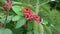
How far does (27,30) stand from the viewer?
1104 millimetres

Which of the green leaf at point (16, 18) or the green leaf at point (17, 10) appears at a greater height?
the green leaf at point (17, 10)

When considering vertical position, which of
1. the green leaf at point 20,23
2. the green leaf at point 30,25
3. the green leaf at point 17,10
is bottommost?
the green leaf at point 30,25

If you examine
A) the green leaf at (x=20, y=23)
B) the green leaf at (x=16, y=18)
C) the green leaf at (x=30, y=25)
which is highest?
the green leaf at (x=16, y=18)

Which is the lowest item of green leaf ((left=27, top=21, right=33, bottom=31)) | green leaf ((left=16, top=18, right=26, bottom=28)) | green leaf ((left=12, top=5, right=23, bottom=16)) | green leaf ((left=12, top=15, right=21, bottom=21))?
green leaf ((left=27, top=21, right=33, bottom=31))

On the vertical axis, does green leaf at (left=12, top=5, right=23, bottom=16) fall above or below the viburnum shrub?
above

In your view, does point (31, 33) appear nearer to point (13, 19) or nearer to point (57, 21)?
point (13, 19)

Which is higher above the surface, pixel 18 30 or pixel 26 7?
pixel 26 7

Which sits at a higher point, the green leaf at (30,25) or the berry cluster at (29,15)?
the berry cluster at (29,15)

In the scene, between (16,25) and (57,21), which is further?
(57,21)

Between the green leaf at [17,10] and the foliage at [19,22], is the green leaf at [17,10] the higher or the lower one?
the higher one

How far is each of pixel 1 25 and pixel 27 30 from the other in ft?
0.46

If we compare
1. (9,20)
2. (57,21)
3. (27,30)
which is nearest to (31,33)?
(27,30)

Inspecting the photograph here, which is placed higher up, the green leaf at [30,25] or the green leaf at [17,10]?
the green leaf at [17,10]

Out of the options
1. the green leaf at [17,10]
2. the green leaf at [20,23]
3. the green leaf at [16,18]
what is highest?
the green leaf at [17,10]
